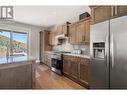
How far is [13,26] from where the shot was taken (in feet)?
19.2

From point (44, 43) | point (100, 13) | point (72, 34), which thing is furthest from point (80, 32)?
point (44, 43)

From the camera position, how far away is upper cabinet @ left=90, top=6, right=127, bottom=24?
189cm

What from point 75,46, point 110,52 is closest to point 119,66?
point 110,52

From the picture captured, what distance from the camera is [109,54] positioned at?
200cm

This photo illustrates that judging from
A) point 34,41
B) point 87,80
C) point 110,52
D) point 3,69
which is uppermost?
point 34,41

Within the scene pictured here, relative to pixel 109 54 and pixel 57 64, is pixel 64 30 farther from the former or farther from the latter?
pixel 109 54

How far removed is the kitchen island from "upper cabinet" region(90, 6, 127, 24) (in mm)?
1671

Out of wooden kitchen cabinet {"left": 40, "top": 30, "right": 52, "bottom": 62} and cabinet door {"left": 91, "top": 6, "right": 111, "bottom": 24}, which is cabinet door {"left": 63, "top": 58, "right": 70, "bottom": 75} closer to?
cabinet door {"left": 91, "top": 6, "right": 111, "bottom": 24}

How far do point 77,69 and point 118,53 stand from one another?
1.62 metres

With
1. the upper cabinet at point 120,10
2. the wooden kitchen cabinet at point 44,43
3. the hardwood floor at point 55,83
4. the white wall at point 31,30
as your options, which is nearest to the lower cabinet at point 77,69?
the hardwood floor at point 55,83

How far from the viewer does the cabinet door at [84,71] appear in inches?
112
